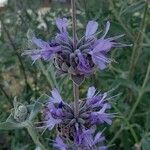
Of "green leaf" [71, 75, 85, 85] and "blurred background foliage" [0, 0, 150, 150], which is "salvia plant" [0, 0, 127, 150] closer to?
"green leaf" [71, 75, 85, 85]

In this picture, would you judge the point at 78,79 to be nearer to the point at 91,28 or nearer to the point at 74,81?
the point at 74,81

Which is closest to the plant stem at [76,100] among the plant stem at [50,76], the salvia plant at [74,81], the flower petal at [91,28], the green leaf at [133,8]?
the salvia plant at [74,81]

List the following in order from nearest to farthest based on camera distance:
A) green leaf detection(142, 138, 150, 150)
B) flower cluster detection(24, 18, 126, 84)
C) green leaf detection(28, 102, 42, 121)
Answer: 1. flower cluster detection(24, 18, 126, 84)
2. green leaf detection(28, 102, 42, 121)
3. green leaf detection(142, 138, 150, 150)

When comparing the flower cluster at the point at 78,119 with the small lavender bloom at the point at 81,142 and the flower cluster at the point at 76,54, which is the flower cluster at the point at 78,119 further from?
the flower cluster at the point at 76,54

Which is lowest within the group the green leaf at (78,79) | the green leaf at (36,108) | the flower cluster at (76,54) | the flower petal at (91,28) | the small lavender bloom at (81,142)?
the small lavender bloom at (81,142)

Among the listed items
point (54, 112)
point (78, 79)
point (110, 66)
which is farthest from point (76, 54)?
point (110, 66)

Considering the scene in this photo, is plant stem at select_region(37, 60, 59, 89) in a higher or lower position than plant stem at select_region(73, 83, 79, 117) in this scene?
lower

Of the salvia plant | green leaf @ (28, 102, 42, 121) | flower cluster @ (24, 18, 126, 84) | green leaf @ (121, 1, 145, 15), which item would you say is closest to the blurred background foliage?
green leaf @ (121, 1, 145, 15)
